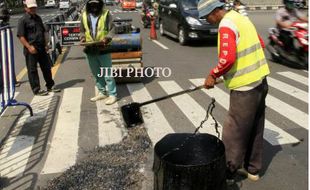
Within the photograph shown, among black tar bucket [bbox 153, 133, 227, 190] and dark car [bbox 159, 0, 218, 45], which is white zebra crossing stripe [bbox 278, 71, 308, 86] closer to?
dark car [bbox 159, 0, 218, 45]

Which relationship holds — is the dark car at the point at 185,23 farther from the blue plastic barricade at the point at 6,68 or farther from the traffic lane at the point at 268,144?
Answer: the blue plastic barricade at the point at 6,68

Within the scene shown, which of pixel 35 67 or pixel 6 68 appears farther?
pixel 35 67

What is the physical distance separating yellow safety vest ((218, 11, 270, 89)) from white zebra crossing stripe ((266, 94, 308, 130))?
238 cm

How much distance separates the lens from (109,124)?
6.00m

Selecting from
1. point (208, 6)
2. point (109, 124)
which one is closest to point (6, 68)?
point (109, 124)

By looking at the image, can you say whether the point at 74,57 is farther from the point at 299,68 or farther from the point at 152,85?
the point at 299,68

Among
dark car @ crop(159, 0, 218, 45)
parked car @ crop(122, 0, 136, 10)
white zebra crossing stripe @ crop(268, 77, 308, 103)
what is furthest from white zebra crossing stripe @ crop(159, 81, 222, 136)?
parked car @ crop(122, 0, 136, 10)

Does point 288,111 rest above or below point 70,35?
below

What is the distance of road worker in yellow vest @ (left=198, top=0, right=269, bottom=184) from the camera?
3.46 metres

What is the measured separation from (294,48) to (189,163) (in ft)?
24.4

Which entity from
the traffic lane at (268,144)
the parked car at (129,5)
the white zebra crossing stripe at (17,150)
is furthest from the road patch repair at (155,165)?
the parked car at (129,5)

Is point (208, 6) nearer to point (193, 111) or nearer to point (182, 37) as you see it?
point (193, 111)

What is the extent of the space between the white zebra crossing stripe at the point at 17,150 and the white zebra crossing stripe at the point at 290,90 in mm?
4363

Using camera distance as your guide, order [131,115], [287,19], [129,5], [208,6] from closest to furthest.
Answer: [208,6], [131,115], [287,19], [129,5]
